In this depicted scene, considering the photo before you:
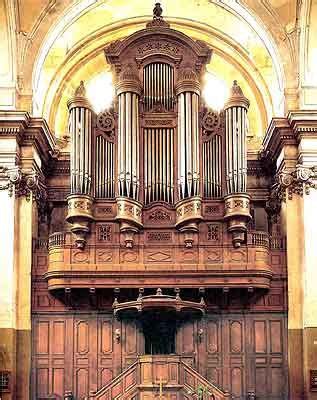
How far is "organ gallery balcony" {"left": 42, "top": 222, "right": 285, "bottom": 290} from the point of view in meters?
29.2

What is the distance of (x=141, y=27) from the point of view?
3475cm

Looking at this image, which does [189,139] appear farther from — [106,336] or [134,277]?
[106,336]

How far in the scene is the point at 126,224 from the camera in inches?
1155

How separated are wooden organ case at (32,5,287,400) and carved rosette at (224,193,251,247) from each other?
32 mm

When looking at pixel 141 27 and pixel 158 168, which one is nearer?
pixel 158 168

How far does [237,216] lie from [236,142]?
2210 mm

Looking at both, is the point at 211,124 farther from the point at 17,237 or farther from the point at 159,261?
the point at 17,237

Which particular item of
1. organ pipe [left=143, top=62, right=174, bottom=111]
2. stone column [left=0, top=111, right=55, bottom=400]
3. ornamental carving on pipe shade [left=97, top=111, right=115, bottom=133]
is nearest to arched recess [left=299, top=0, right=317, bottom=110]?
organ pipe [left=143, top=62, right=174, bottom=111]

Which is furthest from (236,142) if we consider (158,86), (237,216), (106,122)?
(106,122)

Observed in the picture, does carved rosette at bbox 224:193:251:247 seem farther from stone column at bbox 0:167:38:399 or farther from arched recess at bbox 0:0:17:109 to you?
arched recess at bbox 0:0:17:109

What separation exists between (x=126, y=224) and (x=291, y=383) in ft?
20.4

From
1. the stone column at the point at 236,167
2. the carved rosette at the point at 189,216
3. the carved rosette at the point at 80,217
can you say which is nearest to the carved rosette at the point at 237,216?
the stone column at the point at 236,167

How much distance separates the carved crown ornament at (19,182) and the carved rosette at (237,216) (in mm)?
5461

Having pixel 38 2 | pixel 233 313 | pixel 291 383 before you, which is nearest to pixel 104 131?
pixel 38 2
